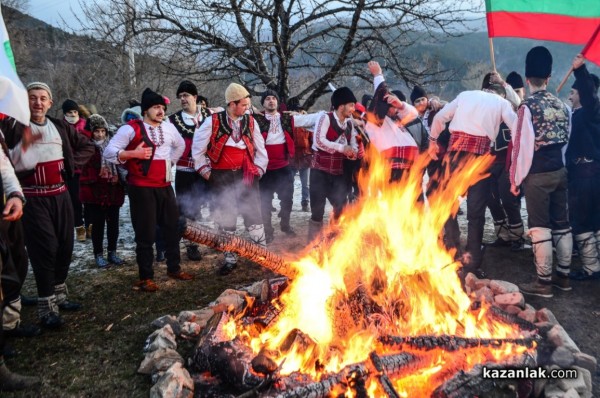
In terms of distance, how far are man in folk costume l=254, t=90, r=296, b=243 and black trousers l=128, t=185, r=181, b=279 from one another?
87.1 inches

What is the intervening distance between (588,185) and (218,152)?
520cm

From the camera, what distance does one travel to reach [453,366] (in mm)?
2908

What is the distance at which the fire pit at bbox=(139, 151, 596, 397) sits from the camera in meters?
2.69

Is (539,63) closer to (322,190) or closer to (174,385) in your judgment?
(322,190)

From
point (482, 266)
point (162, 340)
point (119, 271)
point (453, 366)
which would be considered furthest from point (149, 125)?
point (482, 266)

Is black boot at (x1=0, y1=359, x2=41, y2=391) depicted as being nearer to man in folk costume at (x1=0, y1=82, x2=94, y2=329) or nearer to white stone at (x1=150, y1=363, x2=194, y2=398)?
man in folk costume at (x1=0, y1=82, x2=94, y2=329)

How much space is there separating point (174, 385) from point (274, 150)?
15.7 ft

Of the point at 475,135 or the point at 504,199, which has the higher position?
the point at 475,135

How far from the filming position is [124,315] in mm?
4336

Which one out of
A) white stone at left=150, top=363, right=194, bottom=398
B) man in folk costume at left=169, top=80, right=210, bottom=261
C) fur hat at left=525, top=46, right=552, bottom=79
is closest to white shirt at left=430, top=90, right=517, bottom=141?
fur hat at left=525, top=46, right=552, bottom=79

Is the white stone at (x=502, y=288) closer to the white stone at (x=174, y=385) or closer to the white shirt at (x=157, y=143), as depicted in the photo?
the white stone at (x=174, y=385)

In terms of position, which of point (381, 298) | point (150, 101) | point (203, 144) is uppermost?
point (150, 101)

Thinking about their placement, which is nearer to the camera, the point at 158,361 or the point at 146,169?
the point at 158,361

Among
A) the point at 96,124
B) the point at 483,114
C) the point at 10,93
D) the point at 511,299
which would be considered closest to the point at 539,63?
the point at 483,114
